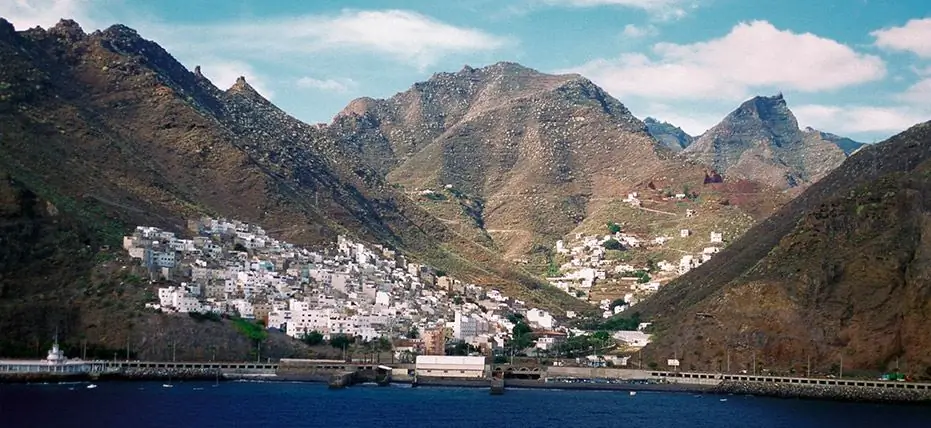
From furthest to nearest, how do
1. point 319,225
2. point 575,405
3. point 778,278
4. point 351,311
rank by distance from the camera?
point 319,225 < point 351,311 < point 778,278 < point 575,405

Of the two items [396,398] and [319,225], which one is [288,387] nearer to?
[396,398]

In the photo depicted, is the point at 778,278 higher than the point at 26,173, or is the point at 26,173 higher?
the point at 26,173

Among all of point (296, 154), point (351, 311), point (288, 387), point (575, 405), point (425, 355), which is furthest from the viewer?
point (296, 154)

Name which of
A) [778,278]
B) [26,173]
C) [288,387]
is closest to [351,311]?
[288,387]

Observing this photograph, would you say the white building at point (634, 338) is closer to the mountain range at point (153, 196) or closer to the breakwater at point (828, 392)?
the mountain range at point (153, 196)

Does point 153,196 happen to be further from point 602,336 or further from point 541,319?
point 602,336

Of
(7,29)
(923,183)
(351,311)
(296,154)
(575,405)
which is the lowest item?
(575,405)

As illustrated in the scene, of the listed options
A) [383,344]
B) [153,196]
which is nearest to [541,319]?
[383,344]

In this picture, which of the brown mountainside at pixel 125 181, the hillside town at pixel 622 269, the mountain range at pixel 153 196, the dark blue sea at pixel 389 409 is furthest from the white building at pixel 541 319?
the dark blue sea at pixel 389 409
